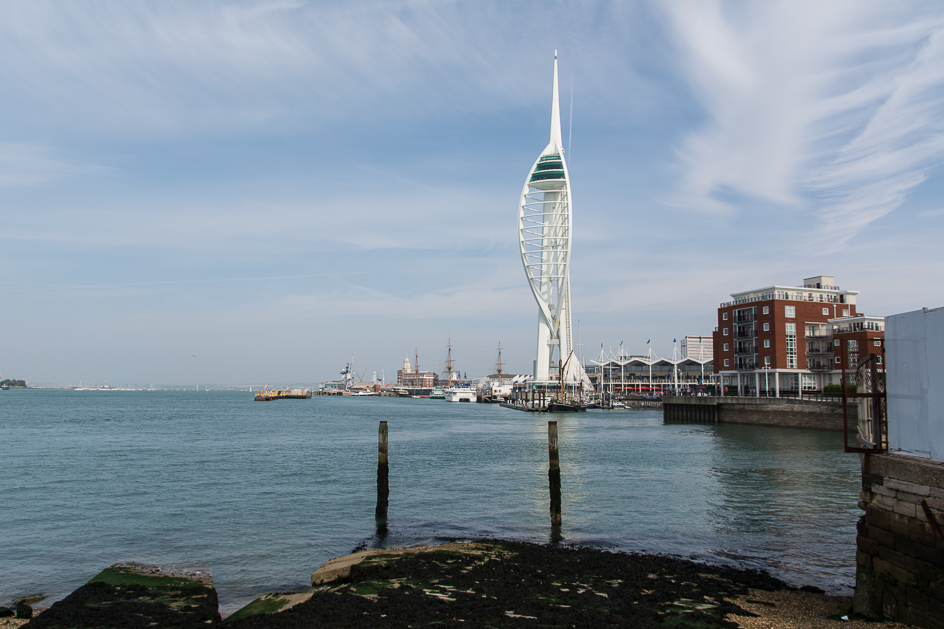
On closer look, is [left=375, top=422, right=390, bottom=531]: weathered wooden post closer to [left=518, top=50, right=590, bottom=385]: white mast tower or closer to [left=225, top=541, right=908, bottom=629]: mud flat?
[left=225, top=541, right=908, bottom=629]: mud flat

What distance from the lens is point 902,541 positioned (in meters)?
8.90

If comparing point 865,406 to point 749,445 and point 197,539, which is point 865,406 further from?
point 749,445

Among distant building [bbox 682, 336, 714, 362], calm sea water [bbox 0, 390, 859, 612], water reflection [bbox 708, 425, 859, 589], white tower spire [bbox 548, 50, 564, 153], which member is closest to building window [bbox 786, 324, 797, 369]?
calm sea water [bbox 0, 390, 859, 612]

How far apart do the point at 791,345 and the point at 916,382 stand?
7516cm

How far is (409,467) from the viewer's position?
32688 millimetres

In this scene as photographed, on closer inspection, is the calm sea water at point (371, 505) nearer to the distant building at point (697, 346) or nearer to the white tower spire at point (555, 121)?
the white tower spire at point (555, 121)

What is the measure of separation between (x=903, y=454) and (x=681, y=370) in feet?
485

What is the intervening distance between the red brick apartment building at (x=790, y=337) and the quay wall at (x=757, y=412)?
8526 mm

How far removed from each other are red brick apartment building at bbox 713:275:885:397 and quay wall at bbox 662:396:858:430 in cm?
853

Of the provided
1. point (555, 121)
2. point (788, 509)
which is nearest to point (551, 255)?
point (555, 121)

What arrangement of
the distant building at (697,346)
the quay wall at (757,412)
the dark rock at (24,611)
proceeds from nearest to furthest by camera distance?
1. the dark rock at (24,611)
2. the quay wall at (757,412)
3. the distant building at (697,346)

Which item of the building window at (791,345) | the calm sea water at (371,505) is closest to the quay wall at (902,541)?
the calm sea water at (371,505)

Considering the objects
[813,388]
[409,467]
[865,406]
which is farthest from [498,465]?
[813,388]

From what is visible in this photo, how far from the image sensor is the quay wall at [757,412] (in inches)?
2249
